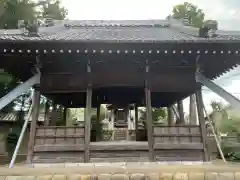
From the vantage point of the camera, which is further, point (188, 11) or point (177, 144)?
point (188, 11)

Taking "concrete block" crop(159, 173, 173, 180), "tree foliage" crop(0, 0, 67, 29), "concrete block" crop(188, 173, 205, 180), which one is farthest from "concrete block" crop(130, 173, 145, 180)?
"tree foliage" crop(0, 0, 67, 29)

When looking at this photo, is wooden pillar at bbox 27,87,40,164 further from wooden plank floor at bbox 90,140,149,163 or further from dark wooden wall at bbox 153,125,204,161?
dark wooden wall at bbox 153,125,204,161

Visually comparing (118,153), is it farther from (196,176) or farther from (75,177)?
(196,176)

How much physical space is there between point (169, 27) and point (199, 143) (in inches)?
260

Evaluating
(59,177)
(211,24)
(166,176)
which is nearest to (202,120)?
(211,24)

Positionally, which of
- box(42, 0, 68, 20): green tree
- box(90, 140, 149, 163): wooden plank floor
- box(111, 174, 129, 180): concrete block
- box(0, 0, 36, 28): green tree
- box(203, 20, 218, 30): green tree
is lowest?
box(111, 174, 129, 180): concrete block

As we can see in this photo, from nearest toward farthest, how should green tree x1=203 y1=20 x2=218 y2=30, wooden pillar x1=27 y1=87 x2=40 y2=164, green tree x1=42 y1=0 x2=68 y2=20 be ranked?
wooden pillar x1=27 y1=87 x2=40 y2=164 < green tree x1=203 y1=20 x2=218 y2=30 < green tree x1=42 y1=0 x2=68 y2=20

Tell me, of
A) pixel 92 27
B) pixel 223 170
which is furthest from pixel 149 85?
pixel 92 27

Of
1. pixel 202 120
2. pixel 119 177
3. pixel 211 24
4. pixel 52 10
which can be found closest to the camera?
pixel 119 177

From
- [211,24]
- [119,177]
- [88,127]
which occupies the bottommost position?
[119,177]

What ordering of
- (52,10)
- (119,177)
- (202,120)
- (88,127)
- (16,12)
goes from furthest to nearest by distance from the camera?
(52,10) → (16,12) → (202,120) → (88,127) → (119,177)

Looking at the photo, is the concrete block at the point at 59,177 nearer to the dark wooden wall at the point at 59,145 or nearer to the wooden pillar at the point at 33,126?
the dark wooden wall at the point at 59,145

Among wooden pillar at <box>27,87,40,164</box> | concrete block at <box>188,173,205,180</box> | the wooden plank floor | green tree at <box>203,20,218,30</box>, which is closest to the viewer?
concrete block at <box>188,173,205,180</box>

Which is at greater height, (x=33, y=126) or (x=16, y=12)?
(x=16, y=12)
